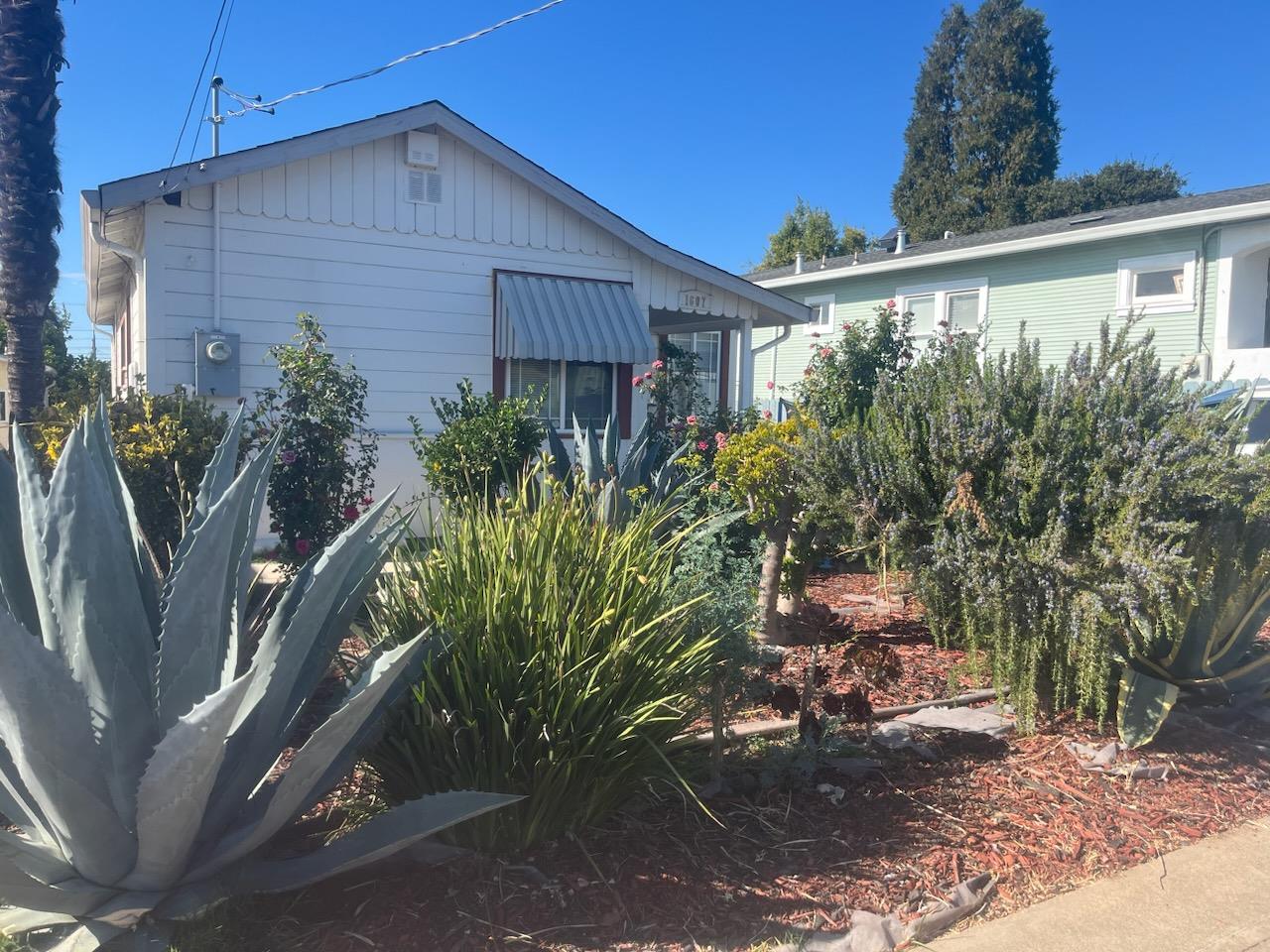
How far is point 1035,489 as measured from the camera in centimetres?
445

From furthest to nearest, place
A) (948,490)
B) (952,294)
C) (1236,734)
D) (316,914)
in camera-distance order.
Answer: 1. (952,294)
2. (1236,734)
3. (948,490)
4. (316,914)

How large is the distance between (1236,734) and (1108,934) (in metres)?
2.32

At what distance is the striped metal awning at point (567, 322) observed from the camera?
10.8 m

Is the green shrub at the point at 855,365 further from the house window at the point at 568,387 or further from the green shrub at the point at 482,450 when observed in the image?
the green shrub at the point at 482,450

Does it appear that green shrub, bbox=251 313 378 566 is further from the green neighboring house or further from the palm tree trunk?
→ the green neighboring house

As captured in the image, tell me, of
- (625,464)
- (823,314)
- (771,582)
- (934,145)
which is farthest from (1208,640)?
(934,145)

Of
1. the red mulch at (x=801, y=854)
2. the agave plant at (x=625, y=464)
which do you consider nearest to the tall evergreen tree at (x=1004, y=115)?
the agave plant at (x=625, y=464)

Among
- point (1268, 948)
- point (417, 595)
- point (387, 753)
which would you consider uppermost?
point (417, 595)

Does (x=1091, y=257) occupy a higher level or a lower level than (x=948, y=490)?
higher

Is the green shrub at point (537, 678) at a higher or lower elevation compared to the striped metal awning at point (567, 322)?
lower

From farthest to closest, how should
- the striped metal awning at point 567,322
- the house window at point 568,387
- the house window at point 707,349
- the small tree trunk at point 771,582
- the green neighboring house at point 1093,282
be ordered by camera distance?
1. the house window at point 707,349
2. the green neighboring house at point 1093,282
3. the house window at point 568,387
4. the striped metal awning at point 567,322
5. the small tree trunk at point 771,582

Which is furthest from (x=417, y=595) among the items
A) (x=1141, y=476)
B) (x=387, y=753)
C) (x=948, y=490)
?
(x=1141, y=476)

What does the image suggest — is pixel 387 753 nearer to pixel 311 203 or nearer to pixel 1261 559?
pixel 1261 559

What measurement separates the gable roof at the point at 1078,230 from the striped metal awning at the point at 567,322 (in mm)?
9142
